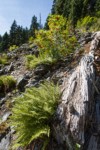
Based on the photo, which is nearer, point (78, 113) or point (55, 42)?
point (78, 113)

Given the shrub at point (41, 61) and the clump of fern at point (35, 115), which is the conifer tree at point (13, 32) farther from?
the clump of fern at point (35, 115)

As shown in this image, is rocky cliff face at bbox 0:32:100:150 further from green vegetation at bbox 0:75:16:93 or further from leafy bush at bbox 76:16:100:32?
leafy bush at bbox 76:16:100:32

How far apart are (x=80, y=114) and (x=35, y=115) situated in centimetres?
101

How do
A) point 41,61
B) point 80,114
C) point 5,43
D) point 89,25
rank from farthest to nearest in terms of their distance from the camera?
point 5,43 < point 89,25 < point 41,61 < point 80,114

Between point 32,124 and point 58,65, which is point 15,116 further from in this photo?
point 58,65

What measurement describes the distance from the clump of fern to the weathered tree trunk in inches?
Answer: 8.0

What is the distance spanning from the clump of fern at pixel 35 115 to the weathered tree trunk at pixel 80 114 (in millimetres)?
204

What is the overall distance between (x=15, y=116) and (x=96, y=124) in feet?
5.82

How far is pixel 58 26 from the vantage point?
9562mm

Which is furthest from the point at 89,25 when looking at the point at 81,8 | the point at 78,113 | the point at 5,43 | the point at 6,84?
the point at 5,43

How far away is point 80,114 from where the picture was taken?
551 cm

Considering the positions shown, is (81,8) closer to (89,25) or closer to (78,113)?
(89,25)

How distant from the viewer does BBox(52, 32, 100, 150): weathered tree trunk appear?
5.32 m

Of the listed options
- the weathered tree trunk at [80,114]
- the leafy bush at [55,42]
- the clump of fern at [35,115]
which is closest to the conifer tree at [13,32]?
the leafy bush at [55,42]
